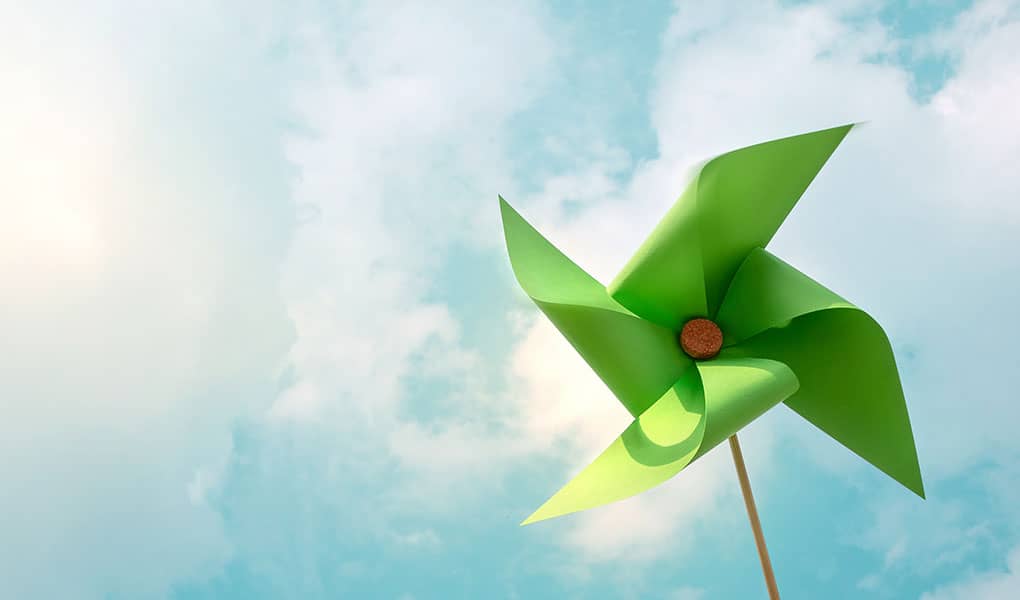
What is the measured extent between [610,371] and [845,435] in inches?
50.1

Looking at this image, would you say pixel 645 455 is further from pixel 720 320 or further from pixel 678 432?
pixel 720 320

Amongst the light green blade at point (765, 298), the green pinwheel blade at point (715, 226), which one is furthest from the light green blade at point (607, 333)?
the light green blade at point (765, 298)

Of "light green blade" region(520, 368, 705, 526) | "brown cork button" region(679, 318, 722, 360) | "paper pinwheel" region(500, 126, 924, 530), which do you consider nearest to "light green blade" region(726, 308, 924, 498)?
"paper pinwheel" region(500, 126, 924, 530)

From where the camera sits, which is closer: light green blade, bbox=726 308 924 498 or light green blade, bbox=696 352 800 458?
light green blade, bbox=696 352 800 458

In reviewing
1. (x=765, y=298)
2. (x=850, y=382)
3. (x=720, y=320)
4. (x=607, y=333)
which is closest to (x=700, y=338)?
(x=720, y=320)

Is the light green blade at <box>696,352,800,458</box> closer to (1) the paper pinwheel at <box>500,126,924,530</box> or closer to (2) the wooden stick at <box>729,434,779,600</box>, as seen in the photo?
(1) the paper pinwheel at <box>500,126,924,530</box>

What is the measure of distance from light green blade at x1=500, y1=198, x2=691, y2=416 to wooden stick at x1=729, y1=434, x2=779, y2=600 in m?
0.49

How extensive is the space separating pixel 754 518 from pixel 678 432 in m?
0.61

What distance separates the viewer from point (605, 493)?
4.55 m

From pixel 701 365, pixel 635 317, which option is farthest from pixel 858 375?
pixel 635 317

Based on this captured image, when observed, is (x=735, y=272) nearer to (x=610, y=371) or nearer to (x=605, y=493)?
(x=610, y=371)

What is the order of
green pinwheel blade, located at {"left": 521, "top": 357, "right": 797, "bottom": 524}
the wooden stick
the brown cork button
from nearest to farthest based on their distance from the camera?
green pinwheel blade, located at {"left": 521, "top": 357, "right": 797, "bottom": 524} → the wooden stick → the brown cork button

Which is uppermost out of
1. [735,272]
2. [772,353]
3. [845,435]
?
[735,272]

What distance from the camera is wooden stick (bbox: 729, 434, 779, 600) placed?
4.91 meters
